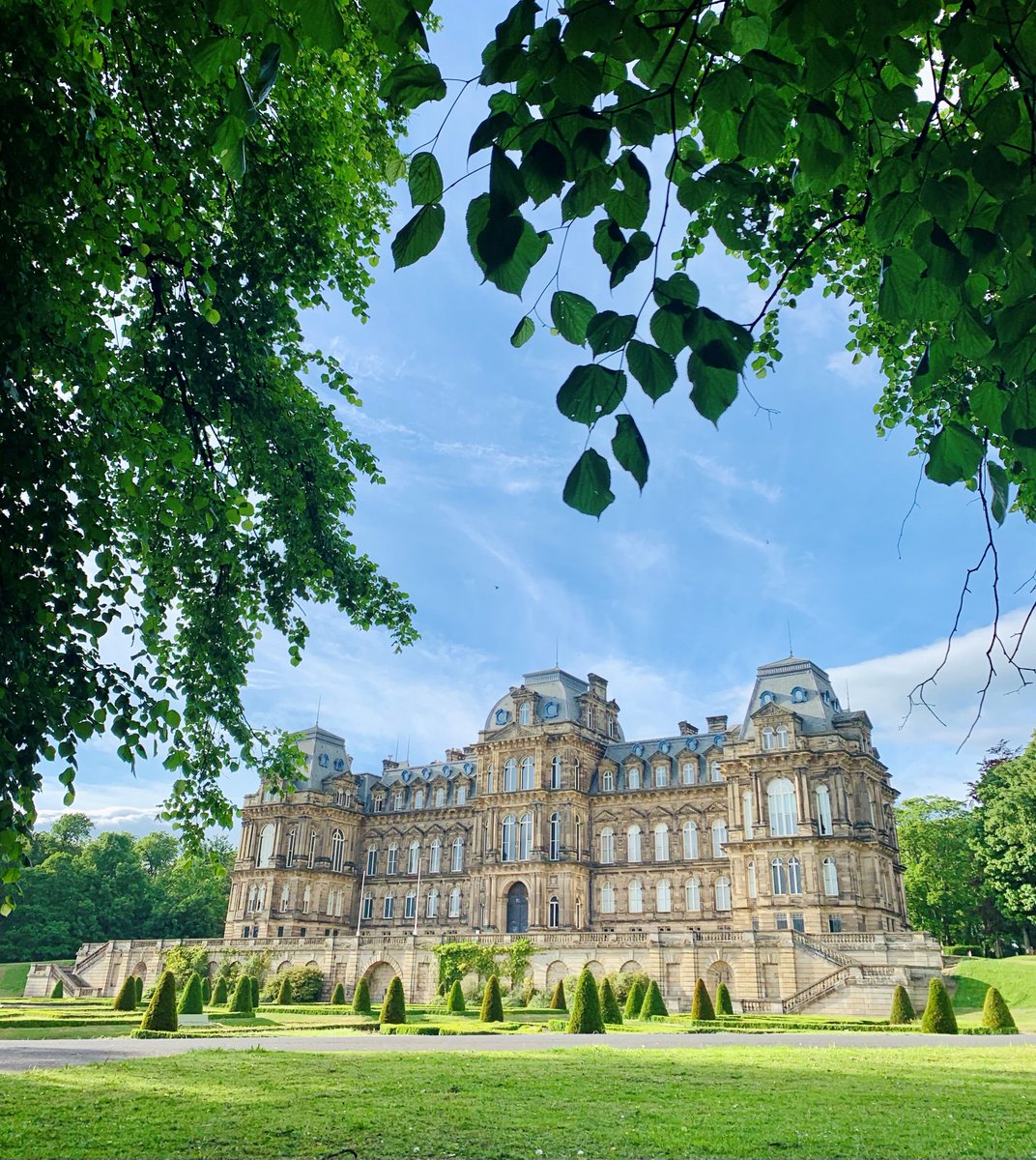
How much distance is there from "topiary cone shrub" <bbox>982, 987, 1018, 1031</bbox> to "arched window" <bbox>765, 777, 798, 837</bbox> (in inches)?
693

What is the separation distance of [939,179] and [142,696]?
6.68 m

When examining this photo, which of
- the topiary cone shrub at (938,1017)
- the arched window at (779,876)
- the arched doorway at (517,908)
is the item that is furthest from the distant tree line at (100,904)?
the topiary cone shrub at (938,1017)

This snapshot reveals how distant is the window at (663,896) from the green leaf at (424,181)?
5495 centimetres

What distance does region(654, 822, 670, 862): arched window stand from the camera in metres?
54.3

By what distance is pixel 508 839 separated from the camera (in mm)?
55375

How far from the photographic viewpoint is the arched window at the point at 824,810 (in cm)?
4579

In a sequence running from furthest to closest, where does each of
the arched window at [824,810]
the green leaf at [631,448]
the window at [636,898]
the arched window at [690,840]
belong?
the window at [636,898] < the arched window at [690,840] < the arched window at [824,810] < the green leaf at [631,448]

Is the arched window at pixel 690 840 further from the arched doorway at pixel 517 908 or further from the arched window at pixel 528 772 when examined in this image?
the arched doorway at pixel 517 908

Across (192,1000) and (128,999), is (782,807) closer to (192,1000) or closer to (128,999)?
(192,1000)

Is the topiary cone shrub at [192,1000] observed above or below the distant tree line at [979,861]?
below

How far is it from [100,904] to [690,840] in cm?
4611

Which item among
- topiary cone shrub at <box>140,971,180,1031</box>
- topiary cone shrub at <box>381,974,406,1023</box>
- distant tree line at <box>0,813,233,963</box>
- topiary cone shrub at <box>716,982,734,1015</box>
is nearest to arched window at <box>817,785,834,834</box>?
topiary cone shrub at <box>716,982,734,1015</box>

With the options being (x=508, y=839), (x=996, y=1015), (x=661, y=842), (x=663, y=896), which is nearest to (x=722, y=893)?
(x=663, y=896)

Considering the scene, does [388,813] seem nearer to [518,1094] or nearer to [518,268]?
[518,1094]
